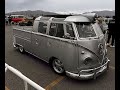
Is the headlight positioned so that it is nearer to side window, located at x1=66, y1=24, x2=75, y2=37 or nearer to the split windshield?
the split windshield

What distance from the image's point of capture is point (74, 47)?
4504mm

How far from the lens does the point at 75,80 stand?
496cm

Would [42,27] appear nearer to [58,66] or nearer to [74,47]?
[58,66]

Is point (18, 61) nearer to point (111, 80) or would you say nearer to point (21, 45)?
point (21, 45)

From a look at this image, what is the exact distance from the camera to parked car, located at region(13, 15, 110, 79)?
4.54m

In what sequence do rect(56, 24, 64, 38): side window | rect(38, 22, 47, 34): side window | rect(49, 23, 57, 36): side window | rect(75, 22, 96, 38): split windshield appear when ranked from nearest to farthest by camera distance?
rect(75, 22, 96, 38): split windshield < rect(56, 24, 64, 38): side window < rect(49, 23, 57, 36): side window < rect(38, 22, 47, 34): side window

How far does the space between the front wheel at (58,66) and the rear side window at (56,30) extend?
2.60 ft

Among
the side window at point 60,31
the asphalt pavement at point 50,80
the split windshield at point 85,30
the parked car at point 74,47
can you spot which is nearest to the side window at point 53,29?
the parked car at point 74,47

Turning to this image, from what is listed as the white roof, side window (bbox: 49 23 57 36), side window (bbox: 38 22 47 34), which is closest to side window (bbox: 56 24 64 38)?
side window (bbox: 49 23 57 36)

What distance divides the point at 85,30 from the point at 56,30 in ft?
3.02

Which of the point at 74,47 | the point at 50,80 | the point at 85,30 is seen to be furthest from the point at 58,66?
the point at 85,30

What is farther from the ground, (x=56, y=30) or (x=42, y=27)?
(x=42, y=27)
